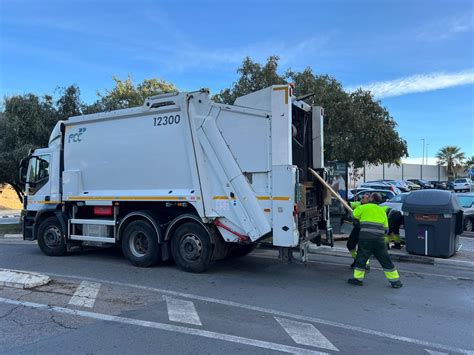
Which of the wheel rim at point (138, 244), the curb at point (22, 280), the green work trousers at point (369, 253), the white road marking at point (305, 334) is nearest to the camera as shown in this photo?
the white road marking at point (305, 334)

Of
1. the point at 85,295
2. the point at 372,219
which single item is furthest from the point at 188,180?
the point at 372,219

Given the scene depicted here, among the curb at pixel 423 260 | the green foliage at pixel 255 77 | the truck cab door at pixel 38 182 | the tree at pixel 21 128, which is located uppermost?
the green foliage at pixel 255 77

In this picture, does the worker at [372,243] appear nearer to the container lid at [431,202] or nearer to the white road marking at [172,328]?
the container lid at [431,202]

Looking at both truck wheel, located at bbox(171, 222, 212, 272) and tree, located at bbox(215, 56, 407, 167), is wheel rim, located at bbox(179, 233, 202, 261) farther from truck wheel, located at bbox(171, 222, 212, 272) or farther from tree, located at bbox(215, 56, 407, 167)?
tree, located at bbox(215, 56, 407, 167)

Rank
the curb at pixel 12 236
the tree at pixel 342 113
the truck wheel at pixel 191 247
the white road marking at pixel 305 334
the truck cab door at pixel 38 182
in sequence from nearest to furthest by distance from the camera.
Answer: the white road marking at pixel 305 334, the truck wheel at pixel 191 247, the truck cab door at pixel 38 182, the curb at pixel 12 236, the tree at pixel 342 113

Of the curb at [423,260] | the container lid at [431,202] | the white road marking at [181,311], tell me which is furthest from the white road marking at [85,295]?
the container lid at [431,202]

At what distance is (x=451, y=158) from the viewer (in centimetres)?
6512

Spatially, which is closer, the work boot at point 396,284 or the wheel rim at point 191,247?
the work boot at point 396,284

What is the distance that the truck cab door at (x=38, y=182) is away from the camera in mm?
10094

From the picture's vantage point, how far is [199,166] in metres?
7.75

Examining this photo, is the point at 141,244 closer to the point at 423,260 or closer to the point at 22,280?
the point at 22,280

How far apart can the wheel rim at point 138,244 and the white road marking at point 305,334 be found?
4.08 metres

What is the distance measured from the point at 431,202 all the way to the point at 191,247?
5.40m

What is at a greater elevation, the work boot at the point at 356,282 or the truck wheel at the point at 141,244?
the truck wheel at the point at 141,244
